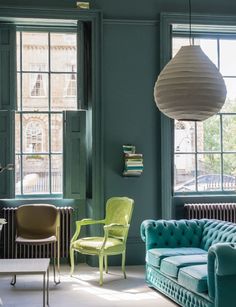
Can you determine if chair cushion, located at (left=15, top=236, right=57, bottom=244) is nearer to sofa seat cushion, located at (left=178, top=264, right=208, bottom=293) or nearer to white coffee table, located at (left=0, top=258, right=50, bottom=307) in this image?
white coffee table, located at (left=0, top=258, right=50, bottom=307)

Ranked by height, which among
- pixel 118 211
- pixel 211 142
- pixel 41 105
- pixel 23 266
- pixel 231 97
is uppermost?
pixel 231 97

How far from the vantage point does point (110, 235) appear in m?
6.70

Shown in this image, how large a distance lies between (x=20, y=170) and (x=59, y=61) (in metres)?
1.67

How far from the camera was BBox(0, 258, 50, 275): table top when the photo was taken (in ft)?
15.8

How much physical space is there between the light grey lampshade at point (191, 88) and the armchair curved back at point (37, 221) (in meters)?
2.88

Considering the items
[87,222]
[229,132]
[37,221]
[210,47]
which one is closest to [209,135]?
[229,132]

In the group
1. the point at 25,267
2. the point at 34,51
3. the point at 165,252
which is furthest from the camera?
the point at 34,51

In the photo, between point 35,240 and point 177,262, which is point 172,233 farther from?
point 35,240

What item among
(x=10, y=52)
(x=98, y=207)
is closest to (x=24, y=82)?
(x=10, y=52)

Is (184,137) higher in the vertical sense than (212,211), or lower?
higher

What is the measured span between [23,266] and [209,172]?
3.64 metres

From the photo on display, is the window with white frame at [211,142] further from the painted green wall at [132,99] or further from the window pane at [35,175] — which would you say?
the window pane at [35,175]

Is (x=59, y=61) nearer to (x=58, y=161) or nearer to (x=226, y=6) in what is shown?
(x=58, y=161)

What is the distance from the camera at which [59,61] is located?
24.3 ft
